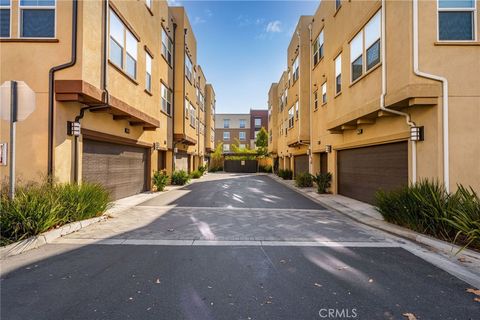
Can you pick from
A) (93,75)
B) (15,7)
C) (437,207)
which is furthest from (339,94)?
(15,7)

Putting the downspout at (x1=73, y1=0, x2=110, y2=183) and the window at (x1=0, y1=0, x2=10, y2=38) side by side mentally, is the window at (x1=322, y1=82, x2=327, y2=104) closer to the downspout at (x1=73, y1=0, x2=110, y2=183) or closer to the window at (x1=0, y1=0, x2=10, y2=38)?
the downspout at (x1=73, y1=0, x2=110, y2=183)

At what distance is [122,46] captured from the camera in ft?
30.9

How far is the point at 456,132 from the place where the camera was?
6.31 m

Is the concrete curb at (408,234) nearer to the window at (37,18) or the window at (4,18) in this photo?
the window at (37,18)

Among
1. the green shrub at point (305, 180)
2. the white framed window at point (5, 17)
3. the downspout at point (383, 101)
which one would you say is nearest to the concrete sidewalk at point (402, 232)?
the downspout at point (383, 101)

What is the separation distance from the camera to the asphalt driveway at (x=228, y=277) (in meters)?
2.91

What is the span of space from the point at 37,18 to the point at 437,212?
11.8 metres

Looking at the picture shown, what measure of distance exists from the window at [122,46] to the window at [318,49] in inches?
411

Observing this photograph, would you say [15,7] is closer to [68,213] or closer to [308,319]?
[68,213]

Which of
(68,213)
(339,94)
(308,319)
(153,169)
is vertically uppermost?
(339,94)

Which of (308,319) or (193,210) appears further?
(193,210)

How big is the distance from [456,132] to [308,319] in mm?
6620

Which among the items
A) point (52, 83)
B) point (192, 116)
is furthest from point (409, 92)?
point (192, 116)

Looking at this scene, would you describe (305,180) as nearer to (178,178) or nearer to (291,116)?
(291,116)
